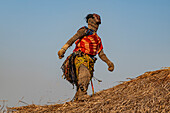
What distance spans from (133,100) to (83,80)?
3.77 ft

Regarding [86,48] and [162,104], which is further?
[86,48]

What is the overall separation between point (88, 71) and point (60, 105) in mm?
837

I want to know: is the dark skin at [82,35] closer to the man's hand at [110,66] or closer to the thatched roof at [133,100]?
the man's hand at [110,66]


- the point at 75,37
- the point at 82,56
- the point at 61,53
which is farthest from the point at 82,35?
the point at 61,53

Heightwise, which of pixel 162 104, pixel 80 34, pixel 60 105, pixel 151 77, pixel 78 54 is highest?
pixel 80 34

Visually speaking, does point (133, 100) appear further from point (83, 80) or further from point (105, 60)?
point (105, 60)

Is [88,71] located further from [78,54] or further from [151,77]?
[151,77]

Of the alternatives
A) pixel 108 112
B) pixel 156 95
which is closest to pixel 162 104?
pixel 156 95

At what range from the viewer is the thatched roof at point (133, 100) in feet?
14.7

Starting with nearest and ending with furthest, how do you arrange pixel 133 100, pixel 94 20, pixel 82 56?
pixel 133 100, pixel 82 56, pixel 94 20

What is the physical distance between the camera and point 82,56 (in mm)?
5660

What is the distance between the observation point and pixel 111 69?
613 cm

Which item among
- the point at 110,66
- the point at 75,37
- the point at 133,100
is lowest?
the point at 133,100

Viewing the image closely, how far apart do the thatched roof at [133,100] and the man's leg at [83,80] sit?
9.1 inches
